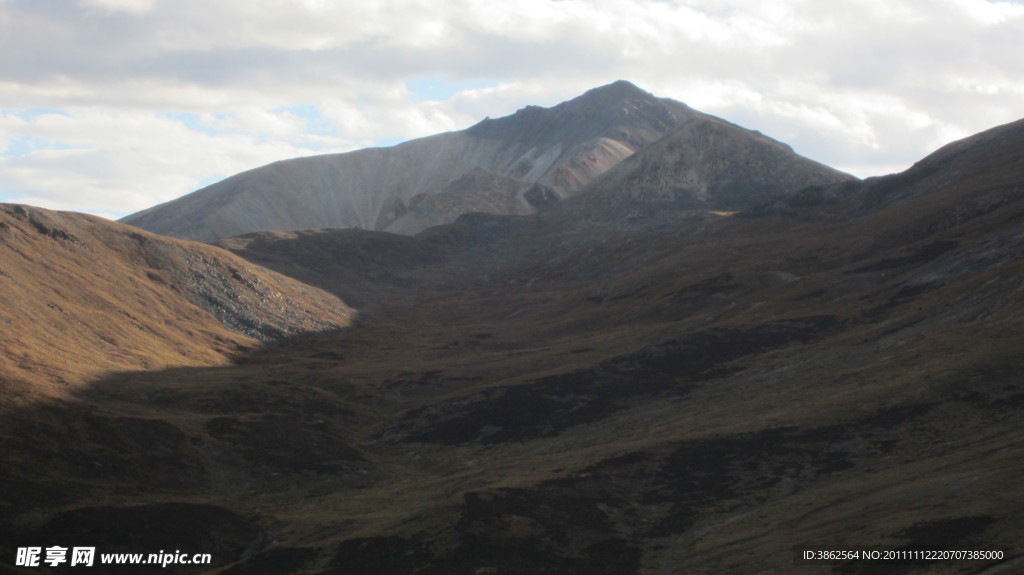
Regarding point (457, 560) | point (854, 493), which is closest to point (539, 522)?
point (457, 560)

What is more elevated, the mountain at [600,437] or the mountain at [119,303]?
the mountain at [119,303]

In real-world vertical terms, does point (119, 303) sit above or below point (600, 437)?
above

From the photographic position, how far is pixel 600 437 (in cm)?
10362

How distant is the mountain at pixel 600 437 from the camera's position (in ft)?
220

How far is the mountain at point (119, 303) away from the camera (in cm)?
11081

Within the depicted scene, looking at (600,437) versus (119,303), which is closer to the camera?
(600,437)

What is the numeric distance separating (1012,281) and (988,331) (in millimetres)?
14082

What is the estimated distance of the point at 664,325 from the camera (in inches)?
5851

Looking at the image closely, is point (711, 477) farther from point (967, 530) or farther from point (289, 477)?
point (289, 477)

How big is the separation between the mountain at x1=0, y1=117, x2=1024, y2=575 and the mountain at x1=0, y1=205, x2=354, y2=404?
4.77 feet

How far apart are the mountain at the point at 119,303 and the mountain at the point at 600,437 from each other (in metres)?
1.46

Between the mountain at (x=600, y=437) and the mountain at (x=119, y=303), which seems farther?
the mountain at (x=119, y=303)

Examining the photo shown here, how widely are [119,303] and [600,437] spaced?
77276mm

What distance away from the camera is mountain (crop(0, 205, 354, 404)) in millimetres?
110812
